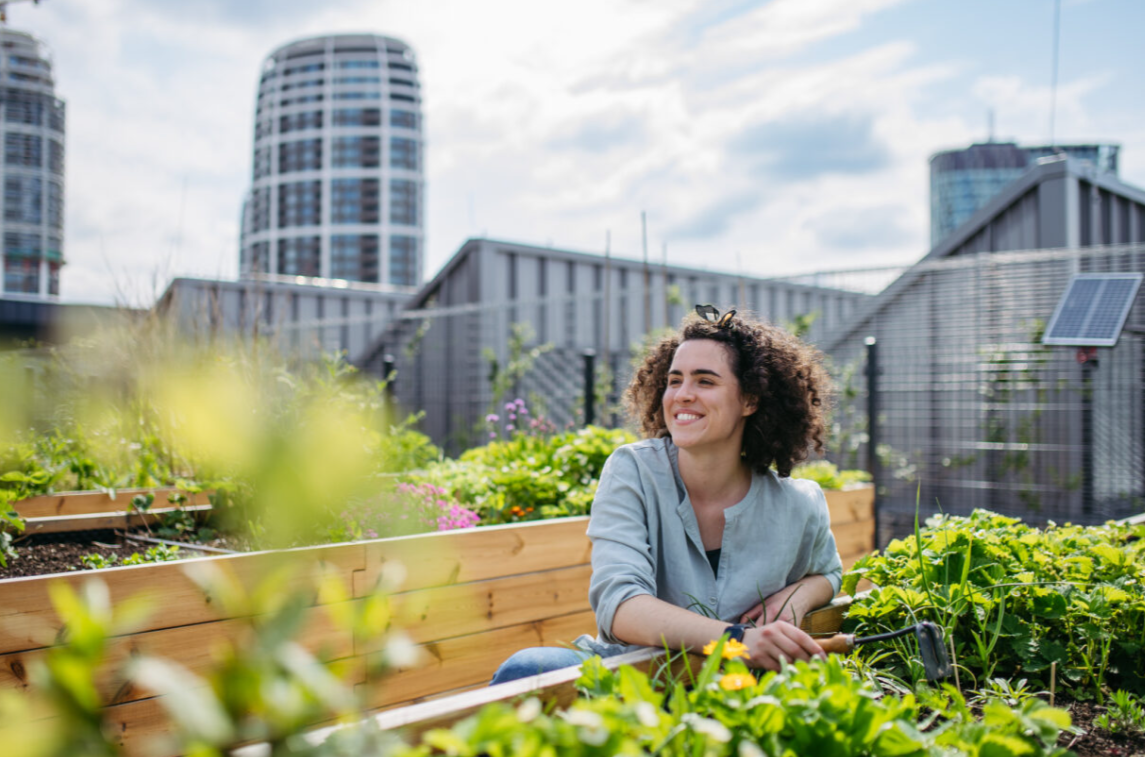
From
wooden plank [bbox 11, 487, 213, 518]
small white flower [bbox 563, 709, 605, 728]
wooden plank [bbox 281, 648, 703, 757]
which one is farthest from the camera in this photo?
wooden plank [bbox 11, 487, 213, 518]

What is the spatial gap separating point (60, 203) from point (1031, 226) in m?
72.5

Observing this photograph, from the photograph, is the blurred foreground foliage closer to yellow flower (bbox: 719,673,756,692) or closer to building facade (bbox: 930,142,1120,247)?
yellow flower (bbox: 719,673,756,692)

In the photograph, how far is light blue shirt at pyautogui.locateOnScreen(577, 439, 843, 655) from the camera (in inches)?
56.8

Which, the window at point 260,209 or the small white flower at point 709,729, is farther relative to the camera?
the window at point 260,209

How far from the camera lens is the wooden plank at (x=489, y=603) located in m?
2.10

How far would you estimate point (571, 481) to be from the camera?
2.94 m

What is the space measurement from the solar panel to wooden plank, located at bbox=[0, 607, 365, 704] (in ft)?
11.2

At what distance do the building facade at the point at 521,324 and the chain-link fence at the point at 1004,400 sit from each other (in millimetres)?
1414

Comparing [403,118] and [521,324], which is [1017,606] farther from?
[403,118]

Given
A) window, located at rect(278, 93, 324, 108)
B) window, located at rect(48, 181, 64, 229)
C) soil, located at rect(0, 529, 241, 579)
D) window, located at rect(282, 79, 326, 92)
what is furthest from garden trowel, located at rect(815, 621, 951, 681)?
window, located at rect(282, 79, 326, 92)

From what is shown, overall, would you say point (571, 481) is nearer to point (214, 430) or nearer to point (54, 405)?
point (214, 430)

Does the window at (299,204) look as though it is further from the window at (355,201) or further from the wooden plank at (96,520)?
the wooden plank at (96,520)

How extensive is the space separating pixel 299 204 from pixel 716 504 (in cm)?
7235

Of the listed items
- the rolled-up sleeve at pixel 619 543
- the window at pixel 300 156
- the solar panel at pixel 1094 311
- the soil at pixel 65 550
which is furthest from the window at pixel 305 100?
the rolled-up sleeve at pixel 619 543
